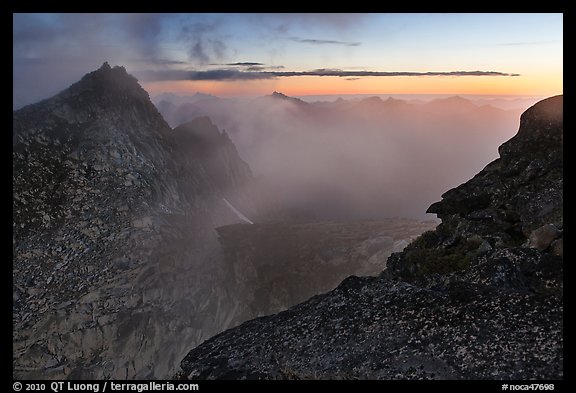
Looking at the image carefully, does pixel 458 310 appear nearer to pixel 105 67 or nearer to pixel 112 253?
pixel 112 253

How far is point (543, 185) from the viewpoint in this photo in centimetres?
2989

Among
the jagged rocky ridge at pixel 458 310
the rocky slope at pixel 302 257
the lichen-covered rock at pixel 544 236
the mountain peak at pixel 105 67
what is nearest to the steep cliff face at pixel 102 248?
the mountain peak at pixel 105 67

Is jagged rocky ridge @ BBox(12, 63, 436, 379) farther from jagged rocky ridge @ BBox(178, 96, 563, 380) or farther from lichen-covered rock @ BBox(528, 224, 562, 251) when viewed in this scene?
lichen-covered rock @ BBox(528, 224, 562, 251)

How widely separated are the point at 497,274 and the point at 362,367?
943cm

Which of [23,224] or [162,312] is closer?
[23,224]

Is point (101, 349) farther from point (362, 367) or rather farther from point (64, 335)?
point (362, 367)

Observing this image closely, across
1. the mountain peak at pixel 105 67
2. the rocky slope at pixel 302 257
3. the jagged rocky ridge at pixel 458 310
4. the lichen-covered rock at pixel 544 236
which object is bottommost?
the rocky slope at pixel 302 257

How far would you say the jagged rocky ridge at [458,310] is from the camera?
19.0 meters

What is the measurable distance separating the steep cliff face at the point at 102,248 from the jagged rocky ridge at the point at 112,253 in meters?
0.19

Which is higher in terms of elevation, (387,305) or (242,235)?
(387,305)

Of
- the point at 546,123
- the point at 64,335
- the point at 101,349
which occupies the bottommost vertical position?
the point at 101,349

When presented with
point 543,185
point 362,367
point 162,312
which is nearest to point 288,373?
point 362,367

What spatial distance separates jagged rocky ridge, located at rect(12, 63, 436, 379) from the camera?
64250 millimetres

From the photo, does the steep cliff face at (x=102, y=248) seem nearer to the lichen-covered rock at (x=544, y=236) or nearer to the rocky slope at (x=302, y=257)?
the rocky slope at (x=302, y=257)
